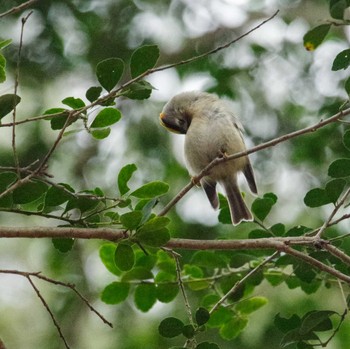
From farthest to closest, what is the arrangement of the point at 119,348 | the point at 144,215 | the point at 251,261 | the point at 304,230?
the point at 119,348
the point at 251,261
the point at 304,230
the point at 144,215

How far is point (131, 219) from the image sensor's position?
196cm

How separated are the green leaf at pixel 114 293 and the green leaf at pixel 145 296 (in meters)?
0.04

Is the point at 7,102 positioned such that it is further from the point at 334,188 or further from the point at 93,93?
the point at 334,188

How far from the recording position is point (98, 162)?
5.29m

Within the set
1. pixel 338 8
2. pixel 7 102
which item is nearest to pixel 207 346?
pixel 7 102

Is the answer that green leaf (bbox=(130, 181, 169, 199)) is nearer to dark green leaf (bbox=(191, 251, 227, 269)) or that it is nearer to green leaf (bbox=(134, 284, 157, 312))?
dark green leaf (bbox=(191, 251, 227, 269))

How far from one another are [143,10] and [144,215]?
385 centimetres

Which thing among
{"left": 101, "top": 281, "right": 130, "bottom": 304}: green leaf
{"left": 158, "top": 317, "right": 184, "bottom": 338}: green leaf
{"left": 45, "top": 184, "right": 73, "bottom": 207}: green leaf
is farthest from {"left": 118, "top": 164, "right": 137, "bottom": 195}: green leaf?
{"left": 101, "top": 281, "right": 130, "bottom": 304}: green leaf

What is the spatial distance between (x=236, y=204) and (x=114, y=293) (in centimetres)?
85

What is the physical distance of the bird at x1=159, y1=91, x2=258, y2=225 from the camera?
11.3 ft

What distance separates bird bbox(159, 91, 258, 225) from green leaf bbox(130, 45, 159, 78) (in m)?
1.31

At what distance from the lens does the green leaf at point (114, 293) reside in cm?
254

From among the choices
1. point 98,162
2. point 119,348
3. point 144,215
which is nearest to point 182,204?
point 98,162

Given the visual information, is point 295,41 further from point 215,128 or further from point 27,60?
point 215,128
